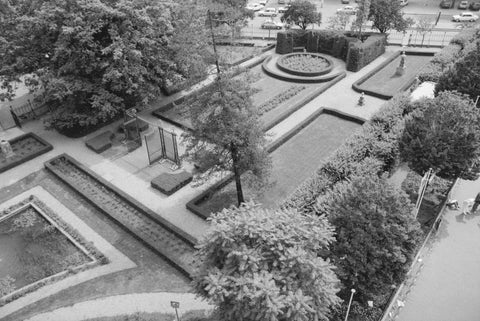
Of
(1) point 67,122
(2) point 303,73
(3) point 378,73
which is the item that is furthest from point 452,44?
(1) point 67,122

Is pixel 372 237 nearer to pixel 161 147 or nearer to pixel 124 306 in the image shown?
pixel 124 306

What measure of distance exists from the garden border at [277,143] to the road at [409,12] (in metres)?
19.3

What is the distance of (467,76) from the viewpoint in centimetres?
2409

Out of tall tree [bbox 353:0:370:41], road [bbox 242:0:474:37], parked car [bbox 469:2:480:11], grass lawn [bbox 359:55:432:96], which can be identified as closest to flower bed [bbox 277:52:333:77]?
grass lawn [bbox 359:55:432:96]

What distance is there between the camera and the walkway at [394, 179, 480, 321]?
1477 centimetres

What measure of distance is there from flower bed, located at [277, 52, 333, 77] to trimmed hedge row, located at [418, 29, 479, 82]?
7.89 metres

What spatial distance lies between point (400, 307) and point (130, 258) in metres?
11.4

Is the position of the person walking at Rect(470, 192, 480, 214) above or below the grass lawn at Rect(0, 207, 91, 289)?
above

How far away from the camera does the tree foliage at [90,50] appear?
75.3 feet

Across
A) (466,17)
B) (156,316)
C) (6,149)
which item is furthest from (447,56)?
(6,149)

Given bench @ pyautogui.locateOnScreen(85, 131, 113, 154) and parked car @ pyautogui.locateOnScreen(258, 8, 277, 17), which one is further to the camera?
parked car @ pyautogui.locateOnScreen(258, 8, 277, 17)

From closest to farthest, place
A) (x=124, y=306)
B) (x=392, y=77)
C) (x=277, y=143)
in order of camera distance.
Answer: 1. (x=124, y=306)
2. (x=277, y=143)
3. (x=392, y=77)

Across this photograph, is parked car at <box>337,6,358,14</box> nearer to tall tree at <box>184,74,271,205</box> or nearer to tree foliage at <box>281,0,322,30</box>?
tree foliage at <box>281,0,322,30</box>

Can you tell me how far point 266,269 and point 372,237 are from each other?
4368 mm
